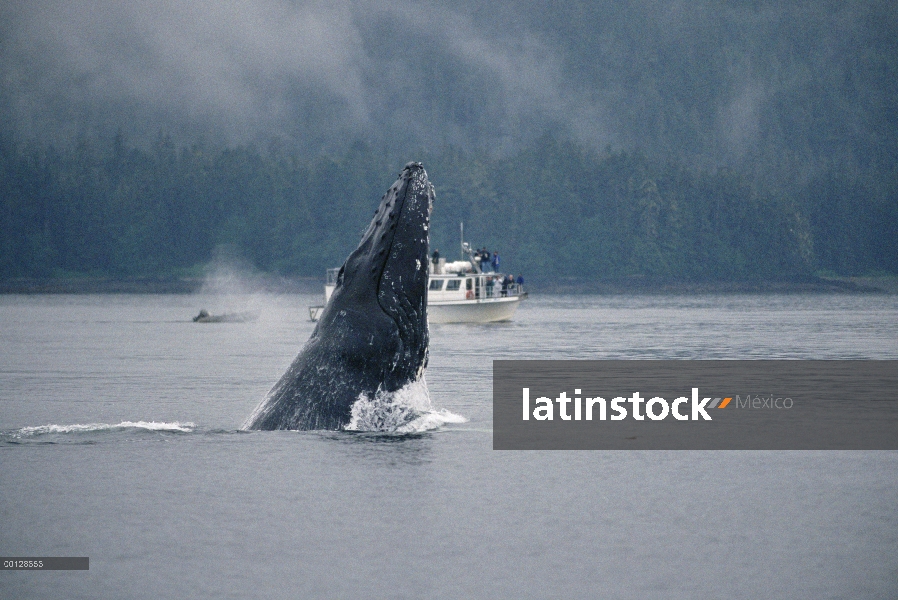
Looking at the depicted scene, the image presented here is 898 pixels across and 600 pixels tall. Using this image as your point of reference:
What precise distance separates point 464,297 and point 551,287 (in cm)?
12254

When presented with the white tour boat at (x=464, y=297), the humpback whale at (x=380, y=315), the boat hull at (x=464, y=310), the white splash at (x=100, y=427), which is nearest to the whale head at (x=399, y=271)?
the humpback whale at (x=380, y=315)

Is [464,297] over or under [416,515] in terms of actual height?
over

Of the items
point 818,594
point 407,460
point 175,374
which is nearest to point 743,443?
point 407,460

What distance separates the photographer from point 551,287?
616ft

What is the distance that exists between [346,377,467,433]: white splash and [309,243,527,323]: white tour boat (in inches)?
1935

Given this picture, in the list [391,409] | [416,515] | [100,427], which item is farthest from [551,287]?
[416,515]

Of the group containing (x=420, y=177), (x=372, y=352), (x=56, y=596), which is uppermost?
(x=420, y=177)

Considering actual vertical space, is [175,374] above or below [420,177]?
below

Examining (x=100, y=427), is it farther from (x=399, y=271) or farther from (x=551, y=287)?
(x=551, y=287)

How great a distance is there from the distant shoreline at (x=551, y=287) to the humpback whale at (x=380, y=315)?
161 metres

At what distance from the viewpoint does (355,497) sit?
40.3 feet

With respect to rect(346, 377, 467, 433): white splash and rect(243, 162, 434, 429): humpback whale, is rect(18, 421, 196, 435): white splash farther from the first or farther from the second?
rect(243, 162, 434, 429): humpback whale

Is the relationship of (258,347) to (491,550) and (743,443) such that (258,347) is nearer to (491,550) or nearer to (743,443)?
(743,443)

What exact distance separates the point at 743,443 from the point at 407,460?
16.7ft
